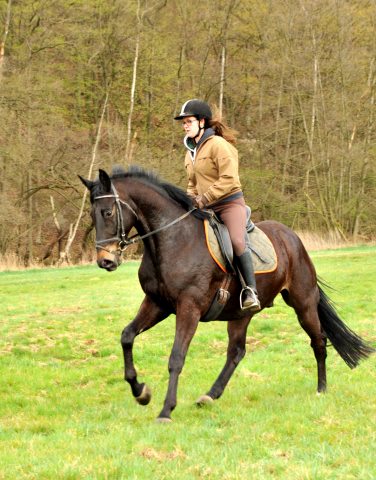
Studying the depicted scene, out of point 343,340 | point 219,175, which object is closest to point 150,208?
point 219,175

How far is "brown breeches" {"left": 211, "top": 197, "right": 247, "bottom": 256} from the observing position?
7.23 m

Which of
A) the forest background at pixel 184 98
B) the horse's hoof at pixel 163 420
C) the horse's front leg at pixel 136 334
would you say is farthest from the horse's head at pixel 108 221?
the forest background at pixel 184 98

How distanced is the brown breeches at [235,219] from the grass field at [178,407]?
176cm

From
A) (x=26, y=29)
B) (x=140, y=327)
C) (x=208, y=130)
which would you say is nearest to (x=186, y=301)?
(x=140, y=327)

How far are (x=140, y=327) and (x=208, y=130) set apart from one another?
7.49 ft

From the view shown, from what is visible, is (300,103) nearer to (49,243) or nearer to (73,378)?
(49,243)

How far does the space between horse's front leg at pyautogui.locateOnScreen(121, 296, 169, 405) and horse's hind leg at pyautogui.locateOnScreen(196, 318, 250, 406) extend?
2.30 ft

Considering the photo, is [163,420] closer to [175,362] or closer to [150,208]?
[175,362]

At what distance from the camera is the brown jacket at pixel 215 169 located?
23.4 ft

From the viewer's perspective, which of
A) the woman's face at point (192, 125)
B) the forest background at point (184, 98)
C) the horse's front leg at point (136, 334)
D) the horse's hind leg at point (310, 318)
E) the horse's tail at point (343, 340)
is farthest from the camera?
the forest background at point (184, 98)

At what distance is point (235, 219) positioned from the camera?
7309mm

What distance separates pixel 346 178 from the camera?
125 ft

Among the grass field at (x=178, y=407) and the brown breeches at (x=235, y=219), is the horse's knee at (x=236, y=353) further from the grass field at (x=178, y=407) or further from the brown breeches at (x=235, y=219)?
the brown breeches at (x=235, y=219)

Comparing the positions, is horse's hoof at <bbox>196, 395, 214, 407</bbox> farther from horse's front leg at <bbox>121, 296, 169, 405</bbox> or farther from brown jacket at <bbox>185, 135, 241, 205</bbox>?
brown jacket at <bbox>185, 135, 241, 205</bbox>
